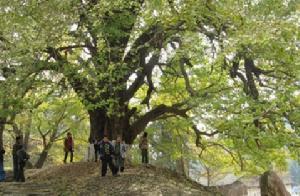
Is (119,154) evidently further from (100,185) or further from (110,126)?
(110,126)

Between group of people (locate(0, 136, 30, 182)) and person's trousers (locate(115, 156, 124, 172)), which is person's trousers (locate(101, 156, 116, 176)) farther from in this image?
group of people (locate(0, 136, 30, 182))

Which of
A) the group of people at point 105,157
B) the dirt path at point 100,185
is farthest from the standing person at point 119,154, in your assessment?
the dirt path at point 100,185

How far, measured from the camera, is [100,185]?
676 inches

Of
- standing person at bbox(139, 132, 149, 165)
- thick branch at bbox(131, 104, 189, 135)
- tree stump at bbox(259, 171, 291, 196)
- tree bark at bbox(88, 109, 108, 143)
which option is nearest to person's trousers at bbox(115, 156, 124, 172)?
standing person at bbox(139, 132, 149, 165)

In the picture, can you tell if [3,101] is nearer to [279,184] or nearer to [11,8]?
[11,8]

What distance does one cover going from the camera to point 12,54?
58.4 ft

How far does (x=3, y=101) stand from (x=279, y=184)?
19981 mm

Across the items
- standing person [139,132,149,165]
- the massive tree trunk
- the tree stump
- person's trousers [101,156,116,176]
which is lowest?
the tree stump

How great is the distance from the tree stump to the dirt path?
37.3 ft

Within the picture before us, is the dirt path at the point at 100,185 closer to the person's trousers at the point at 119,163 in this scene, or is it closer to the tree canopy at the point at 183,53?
the person's trousers at the point at 119,163

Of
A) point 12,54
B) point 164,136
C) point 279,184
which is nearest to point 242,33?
point 12,54

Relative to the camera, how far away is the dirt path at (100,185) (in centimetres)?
1611

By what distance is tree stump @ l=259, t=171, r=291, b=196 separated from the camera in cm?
3002

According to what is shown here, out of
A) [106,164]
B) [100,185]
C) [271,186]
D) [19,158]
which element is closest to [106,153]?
[106,164]
